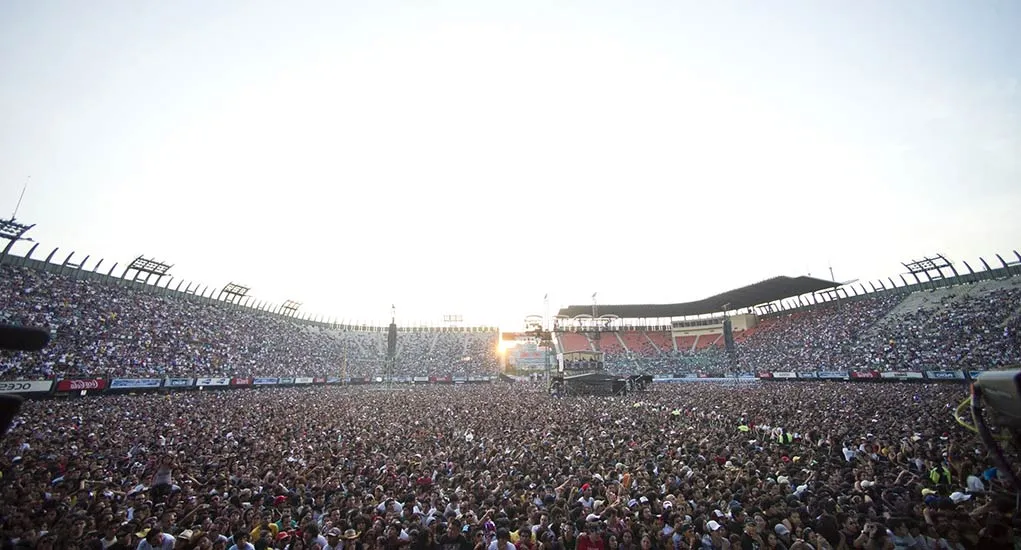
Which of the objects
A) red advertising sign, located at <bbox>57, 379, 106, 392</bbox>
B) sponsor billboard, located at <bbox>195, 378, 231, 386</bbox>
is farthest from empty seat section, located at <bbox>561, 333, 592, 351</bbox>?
red advertising sign, located at <bbox>57, 379, 106, 392</bbox>

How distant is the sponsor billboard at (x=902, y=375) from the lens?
108 feet

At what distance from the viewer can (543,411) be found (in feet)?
72.8

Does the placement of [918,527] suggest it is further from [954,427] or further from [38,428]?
[38,428]

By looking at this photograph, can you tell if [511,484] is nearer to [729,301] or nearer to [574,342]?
[729,301]

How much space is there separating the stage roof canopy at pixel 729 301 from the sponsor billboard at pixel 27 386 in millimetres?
55759

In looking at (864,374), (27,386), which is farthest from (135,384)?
(864,374)

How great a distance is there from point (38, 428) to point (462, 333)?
64760 millimetres

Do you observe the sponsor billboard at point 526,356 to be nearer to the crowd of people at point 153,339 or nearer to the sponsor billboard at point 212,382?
the crowd of people at point 153,339

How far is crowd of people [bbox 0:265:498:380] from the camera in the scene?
100 feet

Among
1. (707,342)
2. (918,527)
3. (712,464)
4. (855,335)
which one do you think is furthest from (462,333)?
(918,527)

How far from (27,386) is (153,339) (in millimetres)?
11825

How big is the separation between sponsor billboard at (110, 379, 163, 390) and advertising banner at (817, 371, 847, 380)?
186 feet

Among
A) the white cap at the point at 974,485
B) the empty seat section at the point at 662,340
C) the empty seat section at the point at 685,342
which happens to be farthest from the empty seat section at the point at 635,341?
the white cap at the point at 974,485

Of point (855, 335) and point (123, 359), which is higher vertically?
point (855, 335)
